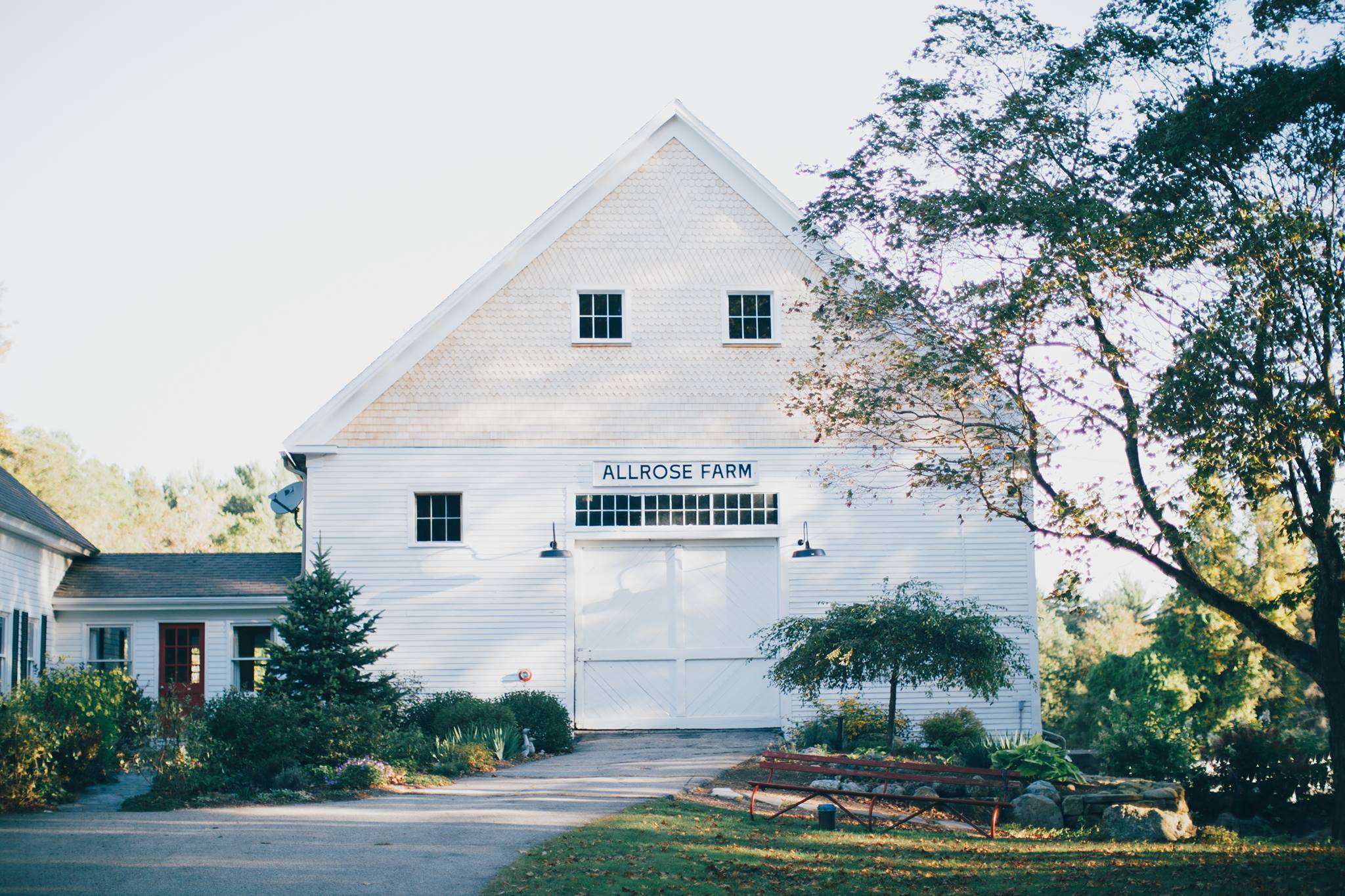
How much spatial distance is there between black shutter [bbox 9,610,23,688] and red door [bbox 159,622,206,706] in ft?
7.83

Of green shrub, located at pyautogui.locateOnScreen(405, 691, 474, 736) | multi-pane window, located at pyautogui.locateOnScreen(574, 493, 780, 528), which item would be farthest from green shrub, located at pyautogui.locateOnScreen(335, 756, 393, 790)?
multi-pane window, located at pyautogui.locateOnScreen(574, 493, 780, 528)

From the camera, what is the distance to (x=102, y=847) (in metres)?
10.4

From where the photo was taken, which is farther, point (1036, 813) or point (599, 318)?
point (599, 318)

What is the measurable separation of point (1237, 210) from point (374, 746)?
1072 centimetres

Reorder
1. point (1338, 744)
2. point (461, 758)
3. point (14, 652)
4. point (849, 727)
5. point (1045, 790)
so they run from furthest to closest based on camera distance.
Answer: point (14, 652) → point (849, 727) → point (461, 758) → point (1045, 790) → point (1338, 744)

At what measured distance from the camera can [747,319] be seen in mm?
20156

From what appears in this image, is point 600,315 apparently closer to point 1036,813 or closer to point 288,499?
point 288,499

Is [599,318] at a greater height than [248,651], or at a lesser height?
greater

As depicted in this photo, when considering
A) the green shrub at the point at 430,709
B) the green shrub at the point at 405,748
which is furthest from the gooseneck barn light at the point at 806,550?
the green shrub at the point at 405,748

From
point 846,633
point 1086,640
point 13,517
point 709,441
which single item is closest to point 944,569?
point 709,441

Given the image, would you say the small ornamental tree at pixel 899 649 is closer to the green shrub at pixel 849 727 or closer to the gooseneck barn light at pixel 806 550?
the green shrub at pixel 849 727

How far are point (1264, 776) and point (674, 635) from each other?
8.48 meters

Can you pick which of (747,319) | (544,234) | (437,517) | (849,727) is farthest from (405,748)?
(747,319)

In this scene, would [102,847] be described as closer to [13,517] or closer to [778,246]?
[13,517]
